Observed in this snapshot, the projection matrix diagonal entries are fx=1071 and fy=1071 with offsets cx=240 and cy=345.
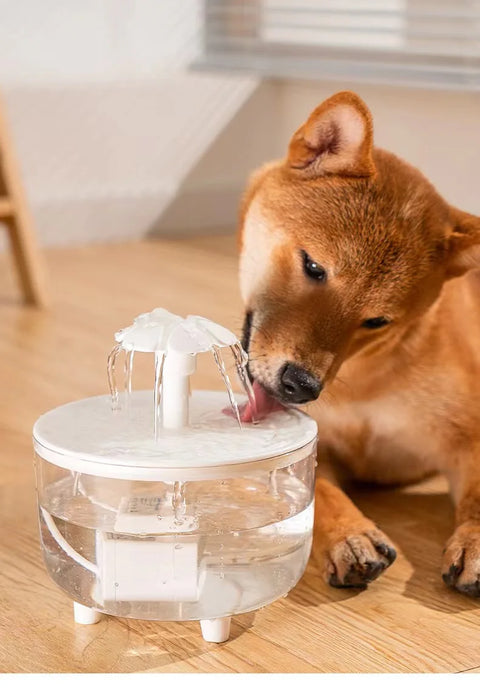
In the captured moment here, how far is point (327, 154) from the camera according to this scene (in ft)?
4.80

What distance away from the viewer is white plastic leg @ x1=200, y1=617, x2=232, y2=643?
1149mm

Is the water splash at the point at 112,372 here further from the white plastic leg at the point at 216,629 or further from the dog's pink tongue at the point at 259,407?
the white plastic leg at the point at 216,629

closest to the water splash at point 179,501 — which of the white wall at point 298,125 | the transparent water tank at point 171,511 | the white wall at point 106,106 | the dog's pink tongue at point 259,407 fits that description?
the transparent water tank at point 171,511

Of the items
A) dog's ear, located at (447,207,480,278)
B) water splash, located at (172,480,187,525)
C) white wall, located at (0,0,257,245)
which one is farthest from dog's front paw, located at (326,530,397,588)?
white wall, located at (0,0,257,245)

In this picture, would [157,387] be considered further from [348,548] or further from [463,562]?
[463,562]

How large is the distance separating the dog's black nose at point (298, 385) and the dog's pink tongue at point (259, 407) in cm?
2

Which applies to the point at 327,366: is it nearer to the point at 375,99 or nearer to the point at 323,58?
the point at 375,99

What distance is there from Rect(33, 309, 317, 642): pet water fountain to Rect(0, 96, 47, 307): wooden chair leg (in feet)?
5.74

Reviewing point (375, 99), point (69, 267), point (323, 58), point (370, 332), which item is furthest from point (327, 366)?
point (323, 58)

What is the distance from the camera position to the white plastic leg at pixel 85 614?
1200mm

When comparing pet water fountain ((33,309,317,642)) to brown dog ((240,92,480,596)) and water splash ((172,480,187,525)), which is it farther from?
brown dog ((240,92,480,596))

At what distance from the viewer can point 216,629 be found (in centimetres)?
115

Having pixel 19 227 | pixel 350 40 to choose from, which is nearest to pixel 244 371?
pixel 19 227

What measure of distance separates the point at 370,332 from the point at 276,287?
0.45ft
